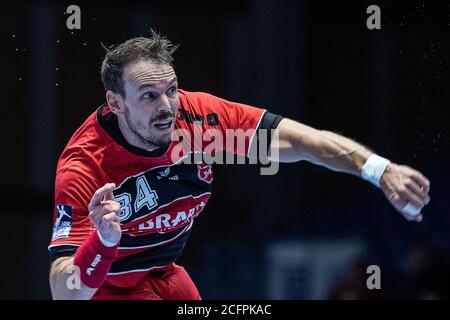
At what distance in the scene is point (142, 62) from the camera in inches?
166

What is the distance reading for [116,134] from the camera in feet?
13.8

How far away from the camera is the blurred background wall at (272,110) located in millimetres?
7316

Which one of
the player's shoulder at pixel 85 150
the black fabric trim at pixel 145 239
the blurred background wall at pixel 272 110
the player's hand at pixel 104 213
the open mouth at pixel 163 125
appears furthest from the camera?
the blurred background wall at pixel 272 110

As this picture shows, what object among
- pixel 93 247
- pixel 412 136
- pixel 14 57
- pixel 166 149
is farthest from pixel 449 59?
pixel 93 247

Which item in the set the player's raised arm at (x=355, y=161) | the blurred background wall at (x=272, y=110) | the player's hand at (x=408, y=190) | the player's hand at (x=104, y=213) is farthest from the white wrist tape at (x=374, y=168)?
the blurred background wall at (x=272, y=110)

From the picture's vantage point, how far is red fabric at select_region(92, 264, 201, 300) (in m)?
4.48

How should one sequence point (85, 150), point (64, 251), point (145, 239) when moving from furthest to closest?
point (145, 239) → point (85, 150) → point (64, 251)

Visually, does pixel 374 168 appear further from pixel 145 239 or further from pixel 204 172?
pixel 145 239

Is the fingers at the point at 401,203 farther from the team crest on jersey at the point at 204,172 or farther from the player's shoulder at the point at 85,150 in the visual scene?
the player's shoulder at the point at 85,150

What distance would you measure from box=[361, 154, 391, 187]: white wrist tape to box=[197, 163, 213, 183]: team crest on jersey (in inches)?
29.0

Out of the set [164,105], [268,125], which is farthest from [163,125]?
[268,125]

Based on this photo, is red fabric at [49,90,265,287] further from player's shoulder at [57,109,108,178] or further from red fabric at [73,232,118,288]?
red fabric at [73,232,118,288]

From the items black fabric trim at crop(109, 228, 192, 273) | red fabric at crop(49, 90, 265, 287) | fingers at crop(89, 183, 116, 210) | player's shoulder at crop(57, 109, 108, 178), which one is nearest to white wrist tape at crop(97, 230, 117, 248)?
fingers at crop(89, 183, 116, 210)

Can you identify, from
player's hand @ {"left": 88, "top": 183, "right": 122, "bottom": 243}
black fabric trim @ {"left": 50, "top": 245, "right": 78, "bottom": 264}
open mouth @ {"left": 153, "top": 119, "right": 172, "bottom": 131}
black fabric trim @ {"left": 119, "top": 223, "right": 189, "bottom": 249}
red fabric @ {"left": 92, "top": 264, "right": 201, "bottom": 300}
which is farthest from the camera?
red fabric @ {"left": 92, "top": 264, "right": 201, "bottom": 300}
